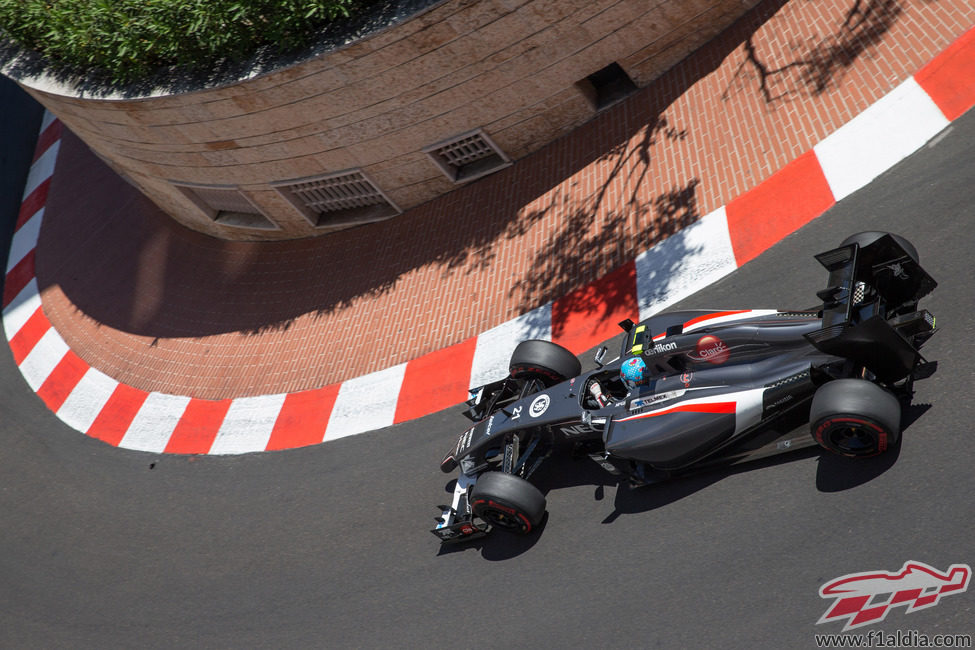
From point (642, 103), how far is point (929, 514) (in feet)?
24.0

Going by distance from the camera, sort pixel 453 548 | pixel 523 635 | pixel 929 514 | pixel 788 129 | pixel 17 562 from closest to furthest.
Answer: pixel 929 514 → pixel 523 635 → pixel 453 548 → pixel 788 129 → pixel 17 562

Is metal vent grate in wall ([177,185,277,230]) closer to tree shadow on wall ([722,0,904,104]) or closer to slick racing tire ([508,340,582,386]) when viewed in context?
slick racing tire ([508,340,582,386])

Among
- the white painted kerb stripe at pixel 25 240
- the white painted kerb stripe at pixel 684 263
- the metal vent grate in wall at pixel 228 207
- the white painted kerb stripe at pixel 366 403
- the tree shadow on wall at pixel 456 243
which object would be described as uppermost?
the white painted kerb stripe at pixel 25 240

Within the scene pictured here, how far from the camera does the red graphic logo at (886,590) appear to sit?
5727 mm

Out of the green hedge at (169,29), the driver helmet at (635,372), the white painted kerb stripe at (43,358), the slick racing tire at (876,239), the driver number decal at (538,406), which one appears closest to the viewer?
the slick racing tire at (876,239)

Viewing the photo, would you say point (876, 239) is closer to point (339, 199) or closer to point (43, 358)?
point (339, 199)

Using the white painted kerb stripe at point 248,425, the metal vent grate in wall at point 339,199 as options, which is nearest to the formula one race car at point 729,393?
the white painted kerb stripe at point 248,425

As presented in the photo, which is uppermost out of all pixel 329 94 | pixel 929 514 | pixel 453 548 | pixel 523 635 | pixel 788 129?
pixel 329 94

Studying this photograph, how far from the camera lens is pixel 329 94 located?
10758mm

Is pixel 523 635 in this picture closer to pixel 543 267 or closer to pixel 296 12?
pixel 543 267

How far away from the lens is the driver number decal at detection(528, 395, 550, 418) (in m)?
7.95

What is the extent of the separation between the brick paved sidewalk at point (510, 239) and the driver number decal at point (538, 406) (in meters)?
2.44

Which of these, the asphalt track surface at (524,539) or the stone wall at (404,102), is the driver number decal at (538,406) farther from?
the stone wall at (404,102)

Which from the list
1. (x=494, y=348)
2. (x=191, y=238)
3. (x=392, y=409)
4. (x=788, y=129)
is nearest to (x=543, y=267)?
(x=494, y=348)
